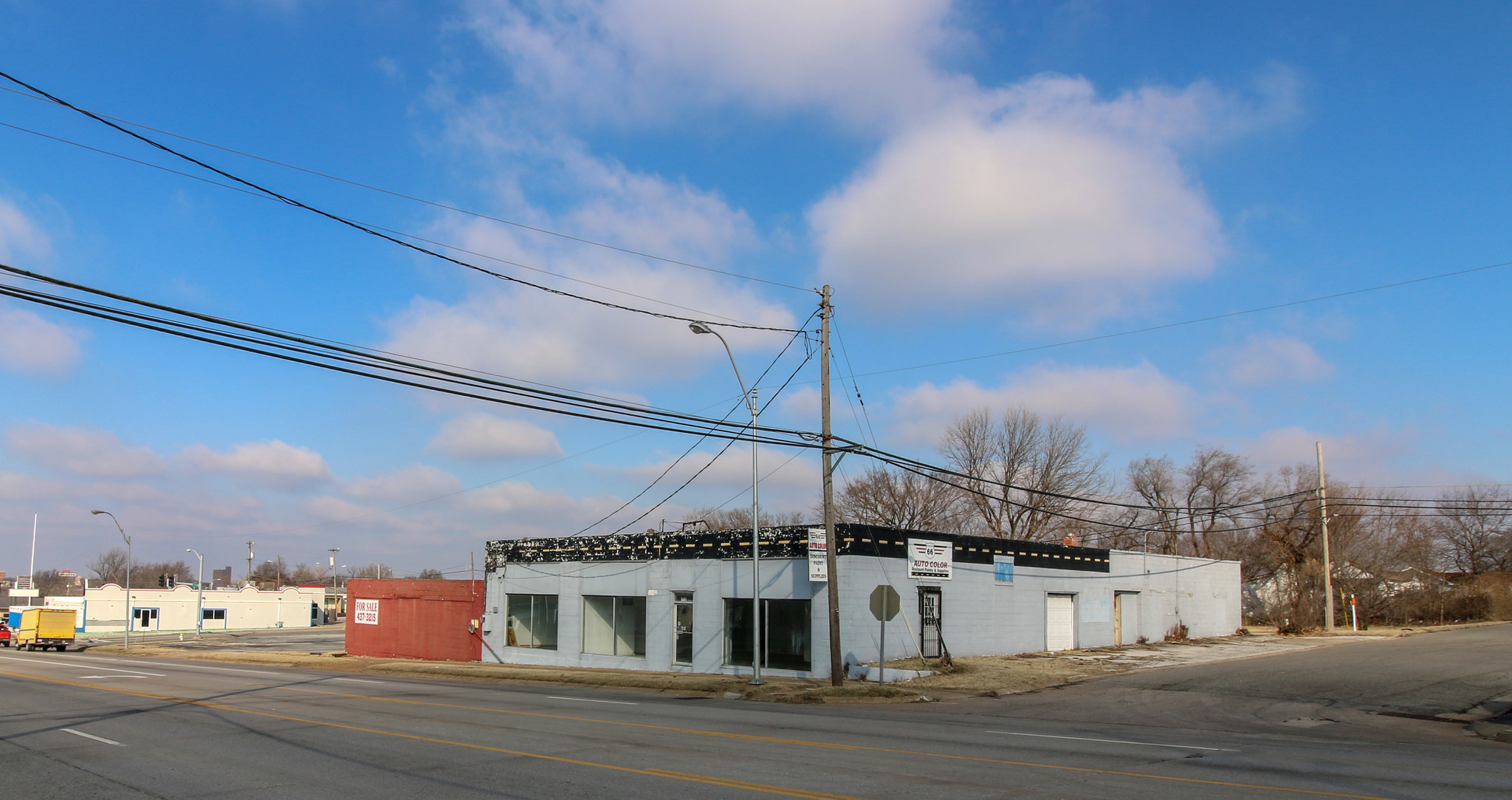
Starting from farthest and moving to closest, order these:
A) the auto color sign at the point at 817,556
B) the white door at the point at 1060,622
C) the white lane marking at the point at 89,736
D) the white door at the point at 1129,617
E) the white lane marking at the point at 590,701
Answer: the white door at the point at 1129,617, the white door at the point at 1060,622, the auto color sign at the point at 817,556, the white lane marking at the point at 590,701, the white lane marking at the point at 89,736

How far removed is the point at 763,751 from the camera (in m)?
12.6

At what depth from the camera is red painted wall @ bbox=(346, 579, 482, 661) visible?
3897 centimetres

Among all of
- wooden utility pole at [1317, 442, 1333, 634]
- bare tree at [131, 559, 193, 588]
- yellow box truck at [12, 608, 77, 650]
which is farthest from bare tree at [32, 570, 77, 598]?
wooden utility pole at [1317, 442, 1333, 634]

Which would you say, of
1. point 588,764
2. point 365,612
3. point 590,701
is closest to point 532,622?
point 365,612

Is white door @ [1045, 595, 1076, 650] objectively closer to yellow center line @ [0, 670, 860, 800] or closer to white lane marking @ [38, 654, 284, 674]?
yellow center line @ [0, 670, 860, 800]

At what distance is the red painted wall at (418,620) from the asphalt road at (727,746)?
14663mm

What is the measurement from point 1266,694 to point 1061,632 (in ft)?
45.2

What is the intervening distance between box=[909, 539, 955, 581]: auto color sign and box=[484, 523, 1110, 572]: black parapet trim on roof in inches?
7.4

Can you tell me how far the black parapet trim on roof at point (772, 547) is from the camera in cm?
2800

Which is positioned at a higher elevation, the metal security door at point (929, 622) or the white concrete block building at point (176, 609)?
the metal security door at point (929, 622)

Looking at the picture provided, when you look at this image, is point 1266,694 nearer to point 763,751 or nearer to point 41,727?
point 763,751

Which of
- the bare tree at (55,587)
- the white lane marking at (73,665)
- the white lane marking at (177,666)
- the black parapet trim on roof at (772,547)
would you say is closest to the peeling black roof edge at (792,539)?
the black parapet trim on roof at (772,547)

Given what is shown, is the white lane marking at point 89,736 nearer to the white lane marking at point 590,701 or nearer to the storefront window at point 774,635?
the white lane marking at point 590,701

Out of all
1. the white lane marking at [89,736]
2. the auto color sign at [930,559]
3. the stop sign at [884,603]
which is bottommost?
the white lane marking at [89,736]
